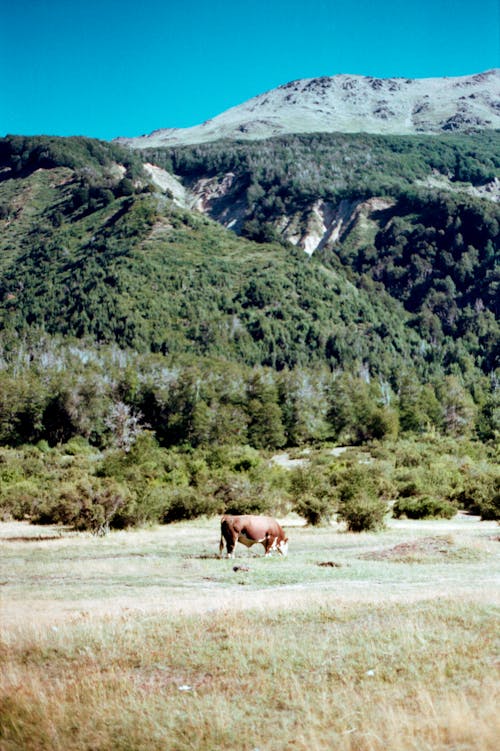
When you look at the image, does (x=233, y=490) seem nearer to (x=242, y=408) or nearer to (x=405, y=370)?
(x=242, y=408)

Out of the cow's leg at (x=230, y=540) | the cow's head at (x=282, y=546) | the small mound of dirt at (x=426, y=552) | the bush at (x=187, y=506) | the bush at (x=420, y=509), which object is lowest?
the bush at (x=420, y=509)

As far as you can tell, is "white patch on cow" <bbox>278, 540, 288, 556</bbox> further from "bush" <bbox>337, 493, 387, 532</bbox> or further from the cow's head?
"bush" <bbox>337, 493, 387, 532</bbox>

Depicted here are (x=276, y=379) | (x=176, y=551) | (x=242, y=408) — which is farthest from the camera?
(x=276, y=379)

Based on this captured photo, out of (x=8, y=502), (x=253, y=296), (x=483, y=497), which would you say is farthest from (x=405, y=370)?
(x=8, y=502)

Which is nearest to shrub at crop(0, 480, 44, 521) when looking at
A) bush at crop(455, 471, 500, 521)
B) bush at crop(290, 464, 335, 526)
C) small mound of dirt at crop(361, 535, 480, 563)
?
bush at crop(290, 464, 335, 526)

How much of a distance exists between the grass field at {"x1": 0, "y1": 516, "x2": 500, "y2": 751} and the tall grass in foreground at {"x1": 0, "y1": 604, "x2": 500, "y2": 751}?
0.08 feet

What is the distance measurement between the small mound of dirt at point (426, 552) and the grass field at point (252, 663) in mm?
4179

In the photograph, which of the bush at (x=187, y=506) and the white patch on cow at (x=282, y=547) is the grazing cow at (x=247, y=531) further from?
the bush at (x=187, y=506)

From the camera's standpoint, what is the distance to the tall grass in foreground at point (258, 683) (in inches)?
Answer: 292

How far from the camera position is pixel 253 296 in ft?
634

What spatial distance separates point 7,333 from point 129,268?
4438cm

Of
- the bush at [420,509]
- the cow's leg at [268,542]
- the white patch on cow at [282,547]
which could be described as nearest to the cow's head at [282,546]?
the white patch on cow at [282,547]

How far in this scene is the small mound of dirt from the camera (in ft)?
78.9

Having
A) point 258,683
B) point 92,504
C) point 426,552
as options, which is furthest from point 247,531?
point 258,683
